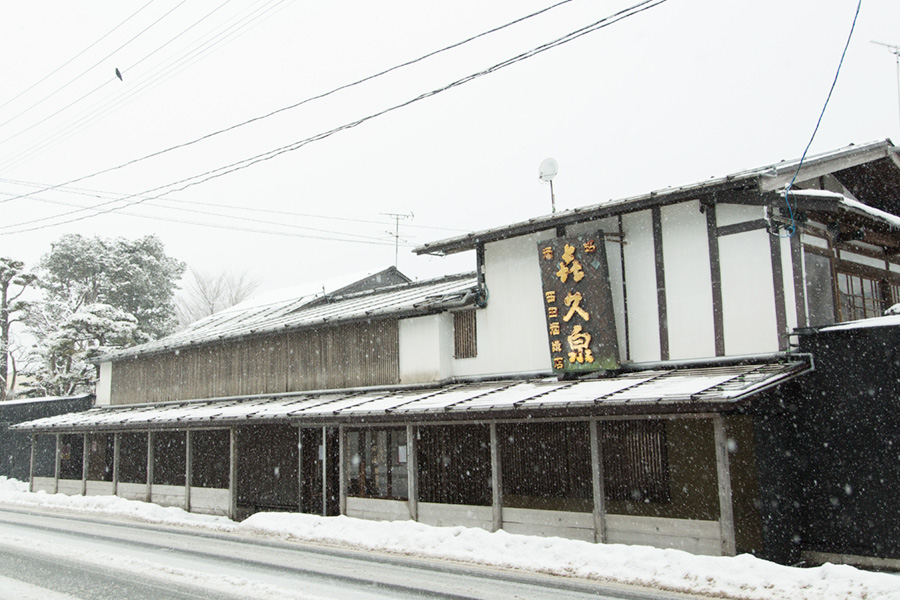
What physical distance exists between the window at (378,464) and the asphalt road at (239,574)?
9.87ft

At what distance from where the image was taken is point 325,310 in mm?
23125

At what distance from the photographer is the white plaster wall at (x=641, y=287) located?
13438mm

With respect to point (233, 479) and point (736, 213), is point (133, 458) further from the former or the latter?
point (736, 213)

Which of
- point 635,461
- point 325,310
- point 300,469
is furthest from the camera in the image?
point 325,310

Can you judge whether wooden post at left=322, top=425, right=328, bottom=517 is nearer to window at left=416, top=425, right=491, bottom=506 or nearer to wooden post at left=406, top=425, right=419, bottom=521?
window at left=416, top=425, right=491, bottom=506

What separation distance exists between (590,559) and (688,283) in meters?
5.27

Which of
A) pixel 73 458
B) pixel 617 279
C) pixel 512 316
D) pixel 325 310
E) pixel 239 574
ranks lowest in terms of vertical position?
pixel 73 458

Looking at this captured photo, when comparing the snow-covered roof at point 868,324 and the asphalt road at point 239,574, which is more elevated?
the snow-covered roof at point 868,324

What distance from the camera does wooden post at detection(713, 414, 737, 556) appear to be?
10.3m

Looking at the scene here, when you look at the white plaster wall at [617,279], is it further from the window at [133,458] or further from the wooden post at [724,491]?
the window at [133,458]

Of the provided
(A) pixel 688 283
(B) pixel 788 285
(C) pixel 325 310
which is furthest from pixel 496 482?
(C) pixel 325 310

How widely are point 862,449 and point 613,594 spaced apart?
4866mm

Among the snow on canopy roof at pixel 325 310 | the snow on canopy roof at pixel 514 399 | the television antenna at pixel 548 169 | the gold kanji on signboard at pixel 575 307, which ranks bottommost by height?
the snow on canopy roof at pixel 514 399

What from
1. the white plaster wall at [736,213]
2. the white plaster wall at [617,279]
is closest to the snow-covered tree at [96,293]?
the white plaster wall at [617,279]
